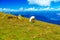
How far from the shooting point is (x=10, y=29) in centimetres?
2325

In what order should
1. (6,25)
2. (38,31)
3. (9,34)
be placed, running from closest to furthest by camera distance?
(9,34), (38,31), (6,25)

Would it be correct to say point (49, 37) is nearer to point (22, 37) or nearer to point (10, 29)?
point (22, 37)

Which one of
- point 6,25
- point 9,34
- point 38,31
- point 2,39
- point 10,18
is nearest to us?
point 2,39

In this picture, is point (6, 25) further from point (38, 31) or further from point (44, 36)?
point (44, 36)

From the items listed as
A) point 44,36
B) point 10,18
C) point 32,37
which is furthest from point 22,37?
point 10,18

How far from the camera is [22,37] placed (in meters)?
20.0

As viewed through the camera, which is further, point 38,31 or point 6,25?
point 6,25

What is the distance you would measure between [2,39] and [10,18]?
11.6 m

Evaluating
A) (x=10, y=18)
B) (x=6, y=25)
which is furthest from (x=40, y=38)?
(x=10, y=18)

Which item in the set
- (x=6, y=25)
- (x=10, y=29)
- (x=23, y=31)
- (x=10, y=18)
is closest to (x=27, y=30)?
(x=23, y=31)

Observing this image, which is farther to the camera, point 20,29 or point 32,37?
point 20,29

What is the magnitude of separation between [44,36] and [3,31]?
511cm

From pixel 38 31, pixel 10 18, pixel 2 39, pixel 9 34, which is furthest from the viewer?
pixel 10 18

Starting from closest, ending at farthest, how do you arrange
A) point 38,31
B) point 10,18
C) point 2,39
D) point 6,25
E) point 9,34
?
point 2,39 → point 9,34 → point 38,31 → point 6,25 → point 10,18
